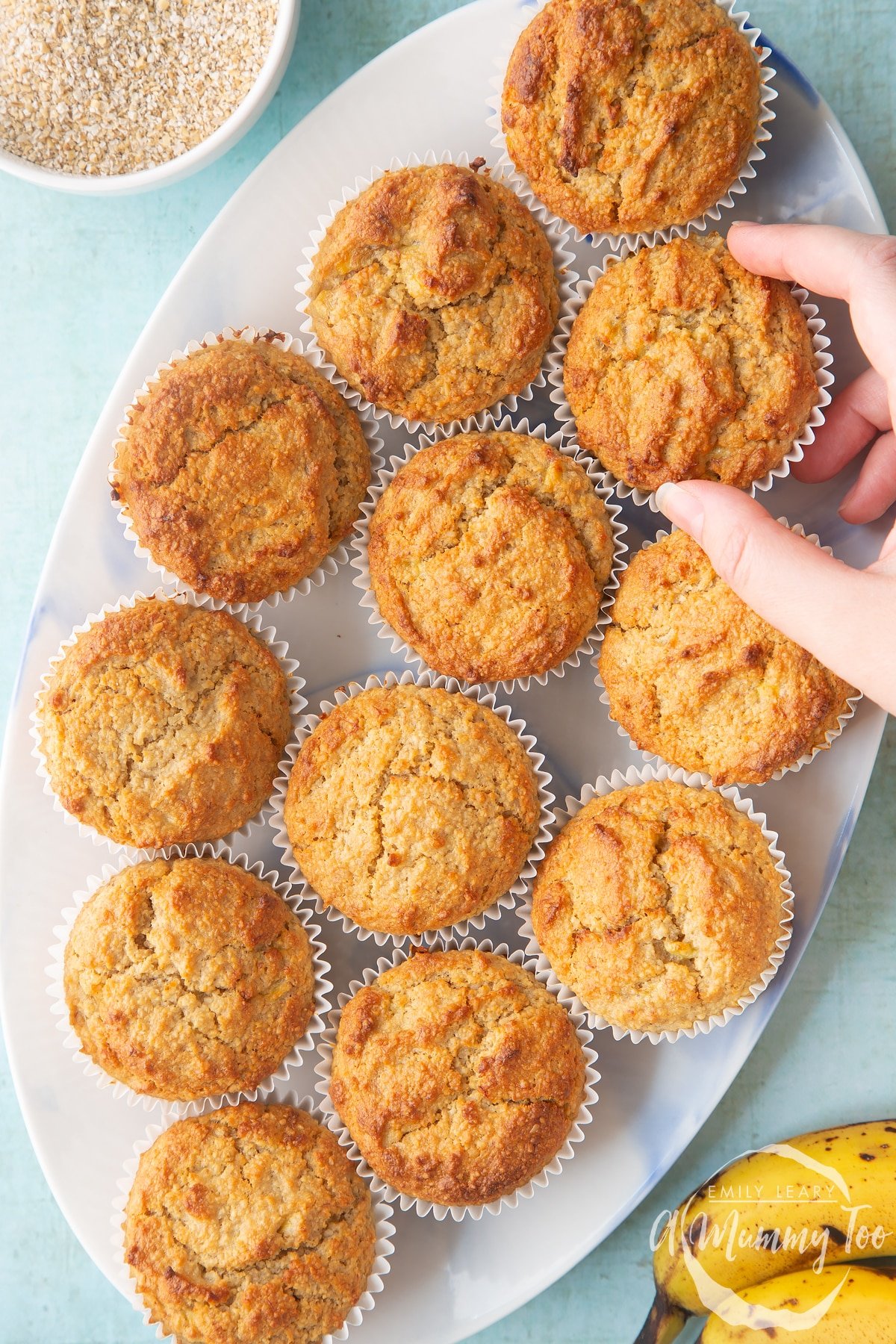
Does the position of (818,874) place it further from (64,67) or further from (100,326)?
(64,67)

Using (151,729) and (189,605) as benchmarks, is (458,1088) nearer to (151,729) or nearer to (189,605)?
(151,729)

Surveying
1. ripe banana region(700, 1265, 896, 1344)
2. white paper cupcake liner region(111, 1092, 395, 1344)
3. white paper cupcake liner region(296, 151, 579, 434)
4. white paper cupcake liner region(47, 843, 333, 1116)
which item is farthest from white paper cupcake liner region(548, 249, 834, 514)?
ripe banana region(700, 1265, 896, 1344)

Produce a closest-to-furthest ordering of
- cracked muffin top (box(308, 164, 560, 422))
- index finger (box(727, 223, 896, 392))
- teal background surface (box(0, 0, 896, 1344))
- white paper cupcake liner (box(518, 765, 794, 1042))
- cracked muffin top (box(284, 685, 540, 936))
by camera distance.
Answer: index finger (box(727, 223, 896, 392)), cracked muffin top (box(308, 164, 560, 422)), cracked muffin top (box(284, 685, 540, 936)), white paper cupcake liner (box(518, 765, 794, 1042)), teal background surface (box(0, 0, 896, 1344))

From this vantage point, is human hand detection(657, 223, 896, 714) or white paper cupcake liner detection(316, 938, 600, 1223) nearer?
human hand detection(657, 223, 896, 714)

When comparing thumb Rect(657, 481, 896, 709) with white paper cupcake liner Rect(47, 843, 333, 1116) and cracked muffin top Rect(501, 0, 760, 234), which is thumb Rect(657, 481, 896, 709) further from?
white paper cupcake liner Rect(47, 843, 333, 1116)

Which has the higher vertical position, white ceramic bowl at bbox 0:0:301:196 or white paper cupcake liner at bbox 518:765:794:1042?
white ceramic bowl at bbox 0:0:301:196

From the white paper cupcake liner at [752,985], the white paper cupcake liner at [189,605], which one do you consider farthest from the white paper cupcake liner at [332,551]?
the white paper cupcake liner at [752,985]

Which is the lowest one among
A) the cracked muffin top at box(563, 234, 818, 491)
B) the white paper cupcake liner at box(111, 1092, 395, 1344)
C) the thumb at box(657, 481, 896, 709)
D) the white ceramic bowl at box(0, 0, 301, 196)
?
the white paper cupcake liner at box(111, 1092, 395, 1344)
